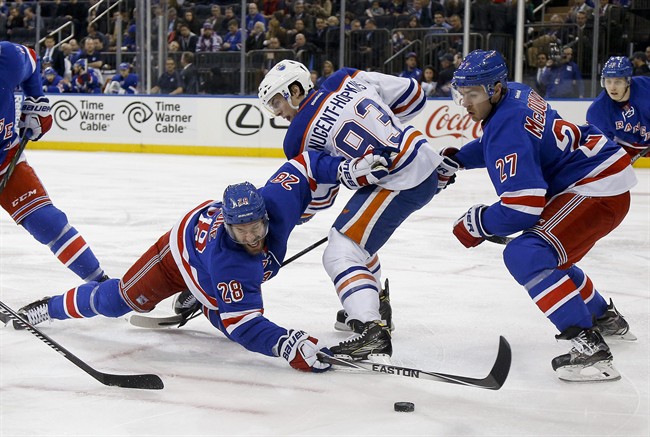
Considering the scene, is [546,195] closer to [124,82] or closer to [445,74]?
[445,74]

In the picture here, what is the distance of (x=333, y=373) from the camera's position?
2.74 meters

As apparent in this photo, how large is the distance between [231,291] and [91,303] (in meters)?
0.72

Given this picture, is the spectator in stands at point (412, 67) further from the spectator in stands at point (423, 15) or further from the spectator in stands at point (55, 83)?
the spectator in stands at point (55, 83)

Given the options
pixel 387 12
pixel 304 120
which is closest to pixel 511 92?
pixel 304 120

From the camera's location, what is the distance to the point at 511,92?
110 inches

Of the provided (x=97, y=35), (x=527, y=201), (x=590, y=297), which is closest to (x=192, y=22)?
(x=97, y=35)

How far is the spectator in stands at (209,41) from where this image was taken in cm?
1119

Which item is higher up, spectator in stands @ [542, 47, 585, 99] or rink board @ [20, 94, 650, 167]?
spectator in stands @ [542, 47, 585, 99]

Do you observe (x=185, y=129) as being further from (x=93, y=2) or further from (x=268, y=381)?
(x=268, y=381)

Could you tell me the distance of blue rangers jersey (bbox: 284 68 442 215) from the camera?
300 centimetres

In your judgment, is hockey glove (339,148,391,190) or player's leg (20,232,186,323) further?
player's leg (20,232,186,323)

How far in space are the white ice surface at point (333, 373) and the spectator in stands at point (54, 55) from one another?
7.59 m

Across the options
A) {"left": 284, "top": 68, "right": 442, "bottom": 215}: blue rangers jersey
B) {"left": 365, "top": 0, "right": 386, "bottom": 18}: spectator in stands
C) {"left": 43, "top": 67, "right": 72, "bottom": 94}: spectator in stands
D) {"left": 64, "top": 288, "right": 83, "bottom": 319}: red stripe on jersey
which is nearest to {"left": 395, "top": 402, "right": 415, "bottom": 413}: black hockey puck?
{"left": 284, "top": 68, "right": 442, "bottom": 215}: blue rangers jersey

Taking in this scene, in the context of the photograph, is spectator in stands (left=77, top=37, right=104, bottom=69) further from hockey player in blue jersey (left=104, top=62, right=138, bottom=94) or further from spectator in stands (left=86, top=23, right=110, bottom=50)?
hockey player in blue jersey (left=104, top=62, right=138, bottom=94)
